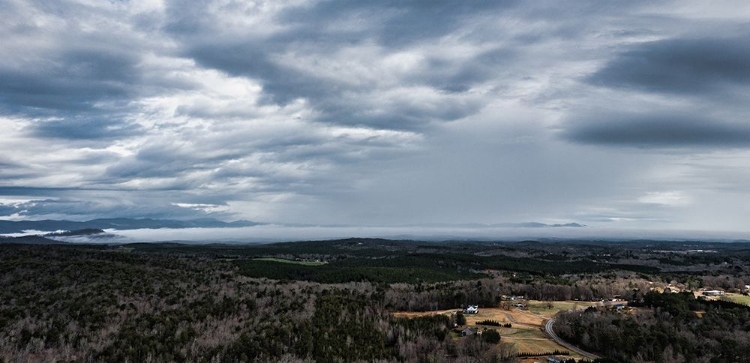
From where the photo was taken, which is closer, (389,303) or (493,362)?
(493,362)

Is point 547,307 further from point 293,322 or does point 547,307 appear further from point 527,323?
point 293,322

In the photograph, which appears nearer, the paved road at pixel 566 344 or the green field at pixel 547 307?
the paved road at pixel 566 344

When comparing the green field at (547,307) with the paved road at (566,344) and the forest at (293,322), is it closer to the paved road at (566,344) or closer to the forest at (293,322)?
the forest at (293,322)

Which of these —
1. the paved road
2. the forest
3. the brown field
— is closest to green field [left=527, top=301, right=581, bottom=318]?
the brown field

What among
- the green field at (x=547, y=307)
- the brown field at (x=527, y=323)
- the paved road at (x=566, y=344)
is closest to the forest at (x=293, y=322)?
the paved road at (x=566, y=344)

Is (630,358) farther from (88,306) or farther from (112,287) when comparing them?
(112,287)

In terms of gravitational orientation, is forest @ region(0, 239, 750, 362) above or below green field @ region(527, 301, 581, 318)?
above

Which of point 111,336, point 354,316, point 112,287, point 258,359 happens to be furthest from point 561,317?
point 112,287

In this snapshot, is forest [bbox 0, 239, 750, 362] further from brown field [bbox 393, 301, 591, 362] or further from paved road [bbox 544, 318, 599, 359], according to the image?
brown field [bbox 393, 301, 591, 362]
